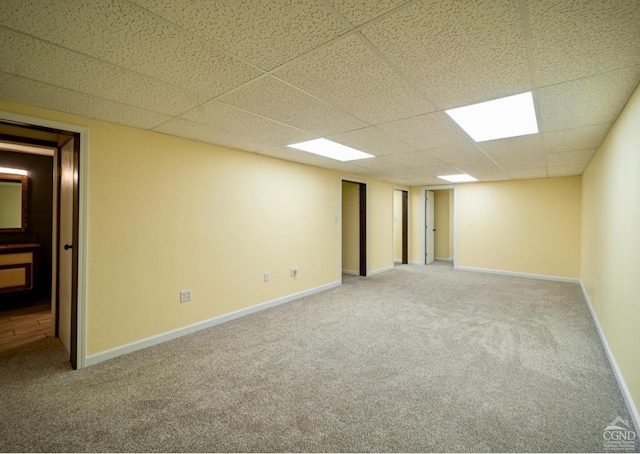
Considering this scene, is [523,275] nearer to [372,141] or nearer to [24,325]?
[372,141]

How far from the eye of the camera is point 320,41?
1353mm

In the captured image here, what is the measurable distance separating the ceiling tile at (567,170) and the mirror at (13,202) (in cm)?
855

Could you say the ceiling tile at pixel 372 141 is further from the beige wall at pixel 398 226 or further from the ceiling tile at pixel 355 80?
the beige wall at pixel 398 226

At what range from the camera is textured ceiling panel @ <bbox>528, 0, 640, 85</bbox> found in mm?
1109

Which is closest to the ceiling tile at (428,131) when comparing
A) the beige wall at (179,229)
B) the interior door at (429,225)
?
the beige wall at (179,229)

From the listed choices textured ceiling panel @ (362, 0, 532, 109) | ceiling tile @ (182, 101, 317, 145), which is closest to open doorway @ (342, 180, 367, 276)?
ceiling tile @ (182, 101, 317, 145)

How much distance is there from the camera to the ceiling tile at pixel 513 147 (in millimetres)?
2971

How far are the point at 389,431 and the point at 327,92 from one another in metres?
2.23

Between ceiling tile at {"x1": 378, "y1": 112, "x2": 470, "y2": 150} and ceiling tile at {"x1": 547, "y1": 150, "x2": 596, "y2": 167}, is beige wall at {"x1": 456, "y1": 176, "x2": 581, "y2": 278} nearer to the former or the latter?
ceiling tile at {"x1": 547, "y1": 150, "x2": 596, "y2": 167}

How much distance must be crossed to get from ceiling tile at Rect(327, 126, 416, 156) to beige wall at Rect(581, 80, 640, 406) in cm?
178

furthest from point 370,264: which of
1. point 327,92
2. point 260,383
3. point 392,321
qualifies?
point 327,92

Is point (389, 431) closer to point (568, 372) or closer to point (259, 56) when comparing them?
point (568, 372)

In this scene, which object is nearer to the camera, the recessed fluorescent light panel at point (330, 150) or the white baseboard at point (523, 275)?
the recessed fluorescent light panel at point (330, 150)

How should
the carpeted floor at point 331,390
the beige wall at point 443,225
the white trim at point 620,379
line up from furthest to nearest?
1. the beige wall at point 443,225
2. the white trim at point 620,379
3. the carpeted floor at point 331,390
